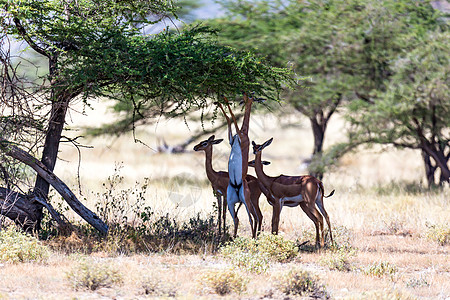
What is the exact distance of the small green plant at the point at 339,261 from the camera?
29.3 ft

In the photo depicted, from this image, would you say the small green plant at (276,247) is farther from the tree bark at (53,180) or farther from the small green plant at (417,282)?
the tree bark at (53,180)

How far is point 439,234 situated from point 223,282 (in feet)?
19.8

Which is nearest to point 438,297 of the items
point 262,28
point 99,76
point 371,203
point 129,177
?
point 99,76

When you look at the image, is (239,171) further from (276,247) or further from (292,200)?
(276,247)

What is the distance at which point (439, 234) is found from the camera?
1152 cm

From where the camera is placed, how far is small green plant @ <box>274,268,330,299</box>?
7207mm

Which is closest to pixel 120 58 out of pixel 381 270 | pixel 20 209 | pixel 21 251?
pixel 20 209

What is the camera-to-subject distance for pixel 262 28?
20781 millimetres

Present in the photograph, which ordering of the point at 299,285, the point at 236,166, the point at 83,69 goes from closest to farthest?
1. the point at 299,285
2. the point at 83,69
3. the point at 236,166

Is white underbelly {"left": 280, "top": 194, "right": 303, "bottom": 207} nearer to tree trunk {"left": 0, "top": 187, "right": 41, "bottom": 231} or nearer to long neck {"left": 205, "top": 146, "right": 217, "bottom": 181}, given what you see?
long neck {"left": 205, "top": 146, "right": 217, "bottom": 181}

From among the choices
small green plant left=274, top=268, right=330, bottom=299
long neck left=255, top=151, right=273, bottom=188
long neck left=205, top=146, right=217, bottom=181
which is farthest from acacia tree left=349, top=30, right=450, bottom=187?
small green plant left=274, top=268, right=330, bottom=299

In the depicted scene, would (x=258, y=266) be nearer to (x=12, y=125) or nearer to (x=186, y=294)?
(x=186, y=294)

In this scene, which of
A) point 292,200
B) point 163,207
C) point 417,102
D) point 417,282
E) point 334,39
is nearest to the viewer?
point 417,282

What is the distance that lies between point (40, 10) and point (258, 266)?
5.26 metres
